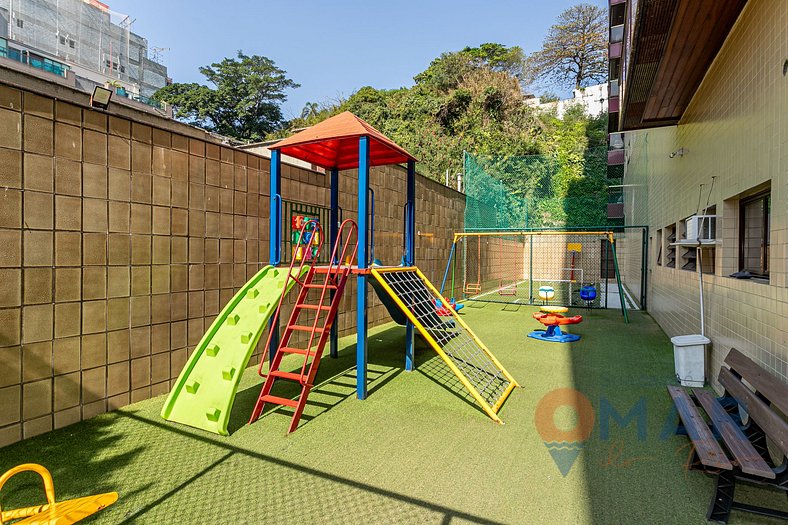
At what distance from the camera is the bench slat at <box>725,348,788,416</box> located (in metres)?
2.21

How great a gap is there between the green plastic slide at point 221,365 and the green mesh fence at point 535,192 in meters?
8.68

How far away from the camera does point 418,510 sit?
7.02 feet

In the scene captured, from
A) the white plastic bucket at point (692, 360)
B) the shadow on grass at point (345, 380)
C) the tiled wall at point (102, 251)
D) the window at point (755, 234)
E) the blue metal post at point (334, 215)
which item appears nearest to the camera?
the tiled wall at point (102, 251)

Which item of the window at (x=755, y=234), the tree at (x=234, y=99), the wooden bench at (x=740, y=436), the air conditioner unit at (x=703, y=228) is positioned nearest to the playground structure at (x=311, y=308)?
the wooden bench at (x=740, y=436)

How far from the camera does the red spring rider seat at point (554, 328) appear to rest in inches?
248

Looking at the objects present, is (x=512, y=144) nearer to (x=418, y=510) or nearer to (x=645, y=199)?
(x=645, y=199)

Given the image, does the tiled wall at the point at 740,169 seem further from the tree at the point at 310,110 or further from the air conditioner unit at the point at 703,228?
the tree at the point at 310,110

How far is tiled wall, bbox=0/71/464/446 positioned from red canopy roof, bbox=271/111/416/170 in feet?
2.18

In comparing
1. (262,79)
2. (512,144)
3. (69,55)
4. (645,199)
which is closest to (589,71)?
(512,144)

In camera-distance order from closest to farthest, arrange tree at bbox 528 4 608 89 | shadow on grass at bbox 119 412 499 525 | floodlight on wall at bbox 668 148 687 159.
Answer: shadow on grass at bbox 119 412 499 525, floodlight on wall at bbox 668 148 687 159, tree at bbox 528 4 608 89

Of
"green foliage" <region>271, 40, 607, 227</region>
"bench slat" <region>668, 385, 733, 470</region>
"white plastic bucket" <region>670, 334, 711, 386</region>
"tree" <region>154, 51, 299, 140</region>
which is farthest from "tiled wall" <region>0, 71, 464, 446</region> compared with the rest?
→ "tree" <region>154, 51, 299, 140</region>

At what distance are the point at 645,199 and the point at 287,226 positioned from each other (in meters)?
Answer: 9.11

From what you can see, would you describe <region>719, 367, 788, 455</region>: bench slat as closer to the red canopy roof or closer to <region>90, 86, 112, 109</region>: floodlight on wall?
the red canopy roof

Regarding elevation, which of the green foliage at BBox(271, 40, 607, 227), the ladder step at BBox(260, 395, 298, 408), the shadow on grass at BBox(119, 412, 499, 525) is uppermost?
the green foliage at BBox(271, 40, 607, 227)
